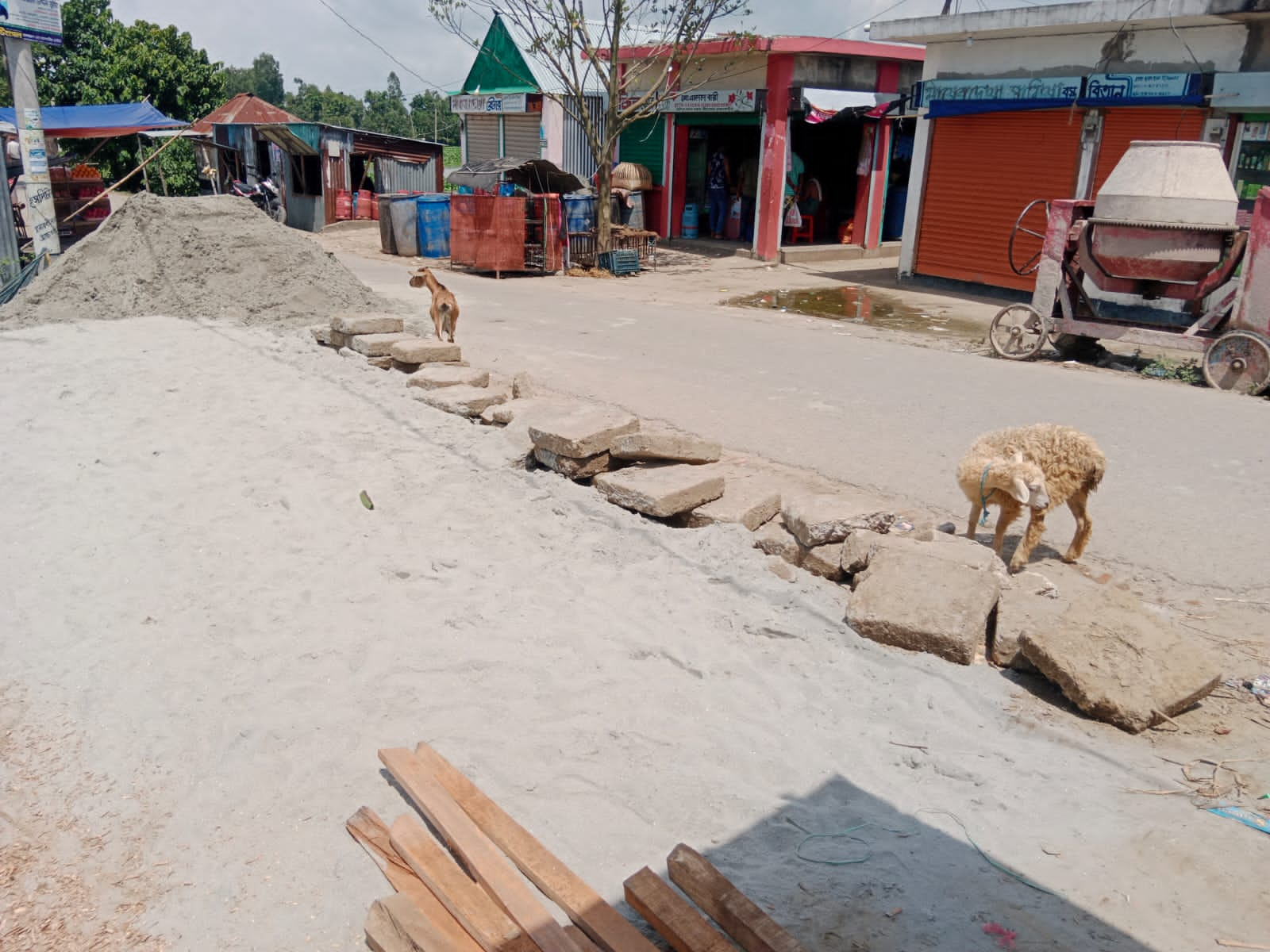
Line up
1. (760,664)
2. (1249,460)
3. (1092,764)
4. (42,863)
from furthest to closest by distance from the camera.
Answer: (1249,460) → (760,664) → (1092,764) → (42,863)

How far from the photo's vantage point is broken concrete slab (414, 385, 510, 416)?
762 cm

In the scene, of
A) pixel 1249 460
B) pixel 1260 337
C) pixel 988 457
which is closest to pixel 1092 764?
pixel 988 457

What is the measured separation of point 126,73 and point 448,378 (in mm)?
35637

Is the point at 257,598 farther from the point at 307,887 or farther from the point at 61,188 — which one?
the point at 61,188

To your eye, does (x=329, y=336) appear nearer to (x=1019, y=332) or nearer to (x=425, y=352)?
(x=425, y=352)

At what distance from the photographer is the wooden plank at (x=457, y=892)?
269 cm

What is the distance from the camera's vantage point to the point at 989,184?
16.2m

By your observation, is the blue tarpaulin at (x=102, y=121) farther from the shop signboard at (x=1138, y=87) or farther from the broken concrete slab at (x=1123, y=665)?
the broken concrete slab at (x=1123, y=665)

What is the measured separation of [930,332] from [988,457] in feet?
27.7

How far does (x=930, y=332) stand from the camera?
511 inches

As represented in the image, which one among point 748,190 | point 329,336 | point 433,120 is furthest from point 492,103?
point 433,120

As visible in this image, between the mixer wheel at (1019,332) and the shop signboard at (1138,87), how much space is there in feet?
15.3

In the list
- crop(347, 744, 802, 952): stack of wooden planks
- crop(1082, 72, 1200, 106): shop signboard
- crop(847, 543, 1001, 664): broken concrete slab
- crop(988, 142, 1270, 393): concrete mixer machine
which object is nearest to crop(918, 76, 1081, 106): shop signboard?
crop(1082, 72, 1200, 106): shop signboard

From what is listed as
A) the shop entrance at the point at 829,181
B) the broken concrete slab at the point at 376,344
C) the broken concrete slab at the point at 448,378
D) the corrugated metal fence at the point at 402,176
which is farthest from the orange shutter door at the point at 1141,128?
the corrugated metal fence at the point at 402,176
